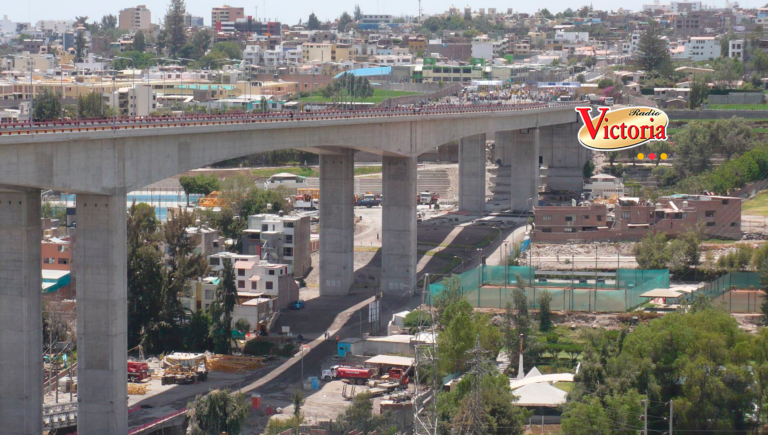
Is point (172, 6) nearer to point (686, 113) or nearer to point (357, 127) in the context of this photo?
point (686, 113)

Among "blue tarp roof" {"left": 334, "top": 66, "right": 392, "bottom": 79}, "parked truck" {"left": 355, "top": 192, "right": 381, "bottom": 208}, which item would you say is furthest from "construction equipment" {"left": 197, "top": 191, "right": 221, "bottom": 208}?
"blue tarp roof" {"left": 334, "top": 66, "right": 392, "bottom": 79}

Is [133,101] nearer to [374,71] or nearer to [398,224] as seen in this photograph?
[398,224]

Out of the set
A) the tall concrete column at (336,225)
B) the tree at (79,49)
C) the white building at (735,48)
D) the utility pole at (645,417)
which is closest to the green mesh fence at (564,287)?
the tall concrete column at (336,225)

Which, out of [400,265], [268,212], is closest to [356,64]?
[268,212]

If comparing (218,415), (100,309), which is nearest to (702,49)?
(100,309)

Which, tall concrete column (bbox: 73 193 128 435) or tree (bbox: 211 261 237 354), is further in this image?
tree (bbox: 211 261 237 354)

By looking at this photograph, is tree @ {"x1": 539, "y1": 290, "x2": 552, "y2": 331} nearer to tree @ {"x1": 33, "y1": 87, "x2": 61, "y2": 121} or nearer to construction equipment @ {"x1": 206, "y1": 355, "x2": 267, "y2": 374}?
construction equipment @ {"x1": 206, "y1": 355, "x2": 267, "y2": 374}
